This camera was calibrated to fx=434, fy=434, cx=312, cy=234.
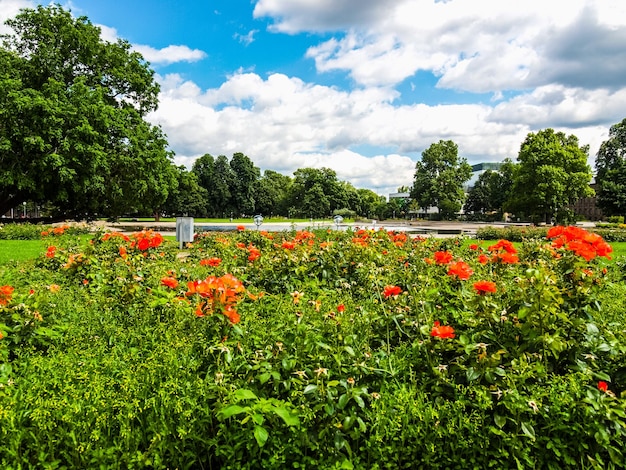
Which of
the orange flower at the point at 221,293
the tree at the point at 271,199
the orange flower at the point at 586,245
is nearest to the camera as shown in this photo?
the orange flower at the point at 221,293

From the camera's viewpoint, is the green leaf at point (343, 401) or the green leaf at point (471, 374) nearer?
the green leaf at point (343, 401)

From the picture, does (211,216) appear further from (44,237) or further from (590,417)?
(590,417)

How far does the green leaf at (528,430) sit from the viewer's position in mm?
1911

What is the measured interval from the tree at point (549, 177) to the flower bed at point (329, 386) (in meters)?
37.0

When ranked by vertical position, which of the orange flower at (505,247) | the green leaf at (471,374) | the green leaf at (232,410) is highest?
the orange flower at (505,247)

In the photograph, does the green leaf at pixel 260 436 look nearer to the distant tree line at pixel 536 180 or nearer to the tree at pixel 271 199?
the distant tree line at pixel 536 180

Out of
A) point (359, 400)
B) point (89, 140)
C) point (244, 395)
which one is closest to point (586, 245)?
point (359, 400)

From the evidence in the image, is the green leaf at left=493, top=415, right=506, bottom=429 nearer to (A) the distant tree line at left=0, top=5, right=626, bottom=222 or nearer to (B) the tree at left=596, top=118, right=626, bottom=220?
(A) the distant tree line at left=0, top=5, right=626, bottom=222

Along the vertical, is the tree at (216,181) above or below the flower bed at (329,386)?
above

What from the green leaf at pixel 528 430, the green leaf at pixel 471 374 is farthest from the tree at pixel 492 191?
the green leaf at pixel 528 430

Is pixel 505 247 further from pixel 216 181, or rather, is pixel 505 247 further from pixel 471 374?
pixel 216 181

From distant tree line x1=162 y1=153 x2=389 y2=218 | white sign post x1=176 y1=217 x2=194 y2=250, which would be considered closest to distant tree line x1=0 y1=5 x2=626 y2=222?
white sign post x1=176 y1=217 x2=194 y2=250

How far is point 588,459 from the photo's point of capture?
1.98 m

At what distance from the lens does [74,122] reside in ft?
68.7
